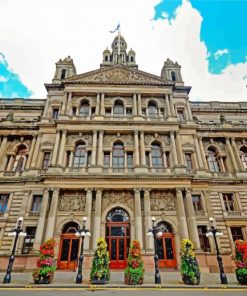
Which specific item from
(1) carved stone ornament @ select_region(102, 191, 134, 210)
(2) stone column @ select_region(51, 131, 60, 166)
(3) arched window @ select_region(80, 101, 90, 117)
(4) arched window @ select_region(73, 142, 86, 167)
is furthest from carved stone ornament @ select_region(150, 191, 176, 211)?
(3) arched window @ select_region(80, 101, 90, 117)

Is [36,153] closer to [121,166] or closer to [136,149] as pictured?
[121,166]

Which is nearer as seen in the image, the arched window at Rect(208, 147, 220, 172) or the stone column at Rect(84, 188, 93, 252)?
the stone column at Rect(84, 188, 93, 252)

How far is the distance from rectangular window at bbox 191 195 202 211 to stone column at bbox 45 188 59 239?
12.5m

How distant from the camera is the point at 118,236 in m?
19.6

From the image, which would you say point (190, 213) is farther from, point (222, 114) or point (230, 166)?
point (222, 114)

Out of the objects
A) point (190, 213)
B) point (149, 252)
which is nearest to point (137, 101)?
point (190, 213)

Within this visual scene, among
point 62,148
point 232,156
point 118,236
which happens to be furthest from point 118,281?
point 232,156

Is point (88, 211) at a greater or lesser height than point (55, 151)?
lesser

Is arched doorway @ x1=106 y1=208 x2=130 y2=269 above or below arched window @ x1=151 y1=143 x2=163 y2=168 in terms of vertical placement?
below

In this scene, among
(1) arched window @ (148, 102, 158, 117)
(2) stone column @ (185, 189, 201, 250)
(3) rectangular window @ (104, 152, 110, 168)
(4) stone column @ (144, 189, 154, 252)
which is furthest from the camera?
(1) arched window @ (148, 102, 158, 117)

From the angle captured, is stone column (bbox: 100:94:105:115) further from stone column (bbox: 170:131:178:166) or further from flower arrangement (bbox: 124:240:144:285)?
flower arrangement (bbox: 124:240:144:285)

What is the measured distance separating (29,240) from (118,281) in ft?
29.6

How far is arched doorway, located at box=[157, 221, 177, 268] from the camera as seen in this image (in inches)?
739

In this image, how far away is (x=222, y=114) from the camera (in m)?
28.5
